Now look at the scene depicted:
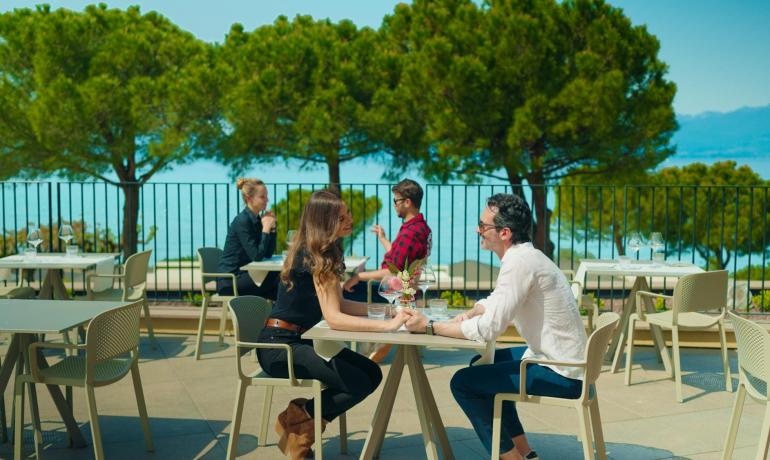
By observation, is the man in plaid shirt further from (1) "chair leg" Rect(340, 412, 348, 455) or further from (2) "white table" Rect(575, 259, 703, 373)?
(1) "chair leg" Rect(340, 412, 348, 455)

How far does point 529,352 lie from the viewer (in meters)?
3.28

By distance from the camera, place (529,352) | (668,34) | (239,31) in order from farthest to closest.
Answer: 1. (668,34)
2. (239,31)
3. (529,352)

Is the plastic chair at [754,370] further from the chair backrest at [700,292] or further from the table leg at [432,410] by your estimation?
the chair backrest at [700,292]

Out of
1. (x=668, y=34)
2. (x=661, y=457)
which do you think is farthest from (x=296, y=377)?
(x=668, y=34)

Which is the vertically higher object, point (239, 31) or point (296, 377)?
point (239, 31)

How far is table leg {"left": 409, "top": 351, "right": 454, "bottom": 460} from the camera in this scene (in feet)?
11.2

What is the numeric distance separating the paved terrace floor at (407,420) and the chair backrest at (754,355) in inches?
25.4

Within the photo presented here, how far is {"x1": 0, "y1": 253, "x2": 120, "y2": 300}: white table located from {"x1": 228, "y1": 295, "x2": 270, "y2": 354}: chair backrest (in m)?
2.54

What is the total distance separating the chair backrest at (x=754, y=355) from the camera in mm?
3072

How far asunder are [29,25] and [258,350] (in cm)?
1483

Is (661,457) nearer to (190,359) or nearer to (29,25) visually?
(190,359)

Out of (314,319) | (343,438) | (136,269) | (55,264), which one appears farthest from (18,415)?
(55,264)

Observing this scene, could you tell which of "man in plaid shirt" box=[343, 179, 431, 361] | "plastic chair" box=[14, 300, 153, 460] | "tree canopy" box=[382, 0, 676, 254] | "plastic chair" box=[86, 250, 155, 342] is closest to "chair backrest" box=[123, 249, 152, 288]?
"plastic chair" box=[86, 250, 155, 342]

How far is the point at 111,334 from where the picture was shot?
3.40 metres
